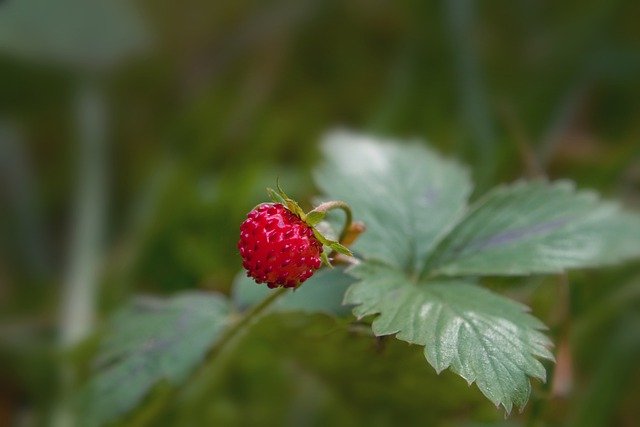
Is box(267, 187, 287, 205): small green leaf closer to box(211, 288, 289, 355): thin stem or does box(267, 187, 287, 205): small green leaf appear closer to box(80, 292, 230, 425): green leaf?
box(211, 288, 289, 355): thin stem

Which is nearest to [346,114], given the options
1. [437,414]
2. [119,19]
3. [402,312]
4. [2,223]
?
[119,19]

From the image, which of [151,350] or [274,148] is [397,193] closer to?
[151,350]

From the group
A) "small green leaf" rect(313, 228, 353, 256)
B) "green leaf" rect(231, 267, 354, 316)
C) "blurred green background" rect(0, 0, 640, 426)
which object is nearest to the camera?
"small green leaf" rect(313, 228, 353, 256)

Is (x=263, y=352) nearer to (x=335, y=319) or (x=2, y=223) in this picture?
(x=335, y=319)

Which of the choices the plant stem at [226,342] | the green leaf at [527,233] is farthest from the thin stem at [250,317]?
the green leaf at [527,233]

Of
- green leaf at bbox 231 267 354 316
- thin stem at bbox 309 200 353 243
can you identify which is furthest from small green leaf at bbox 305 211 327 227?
green leaf at bbox 231 267 354 316
